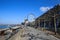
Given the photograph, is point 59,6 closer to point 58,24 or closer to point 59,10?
point 59,10

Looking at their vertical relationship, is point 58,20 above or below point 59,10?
below

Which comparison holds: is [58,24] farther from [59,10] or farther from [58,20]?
[59,10]

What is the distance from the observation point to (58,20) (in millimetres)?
46500

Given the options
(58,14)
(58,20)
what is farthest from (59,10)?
(58,20)

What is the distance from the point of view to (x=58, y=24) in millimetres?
46750

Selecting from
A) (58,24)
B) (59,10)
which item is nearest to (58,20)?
(58,24)

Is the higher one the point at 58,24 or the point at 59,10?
the point at 59,10

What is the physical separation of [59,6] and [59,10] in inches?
96.6

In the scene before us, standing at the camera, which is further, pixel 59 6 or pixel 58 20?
pixel 58 20

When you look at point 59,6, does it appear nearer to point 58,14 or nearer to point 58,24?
point 58,14

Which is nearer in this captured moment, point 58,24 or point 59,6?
point 59,6

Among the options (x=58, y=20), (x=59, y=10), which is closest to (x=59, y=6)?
(x=59, y=10)

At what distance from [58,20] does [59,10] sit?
435cm

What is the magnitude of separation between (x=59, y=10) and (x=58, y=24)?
18.9ft
